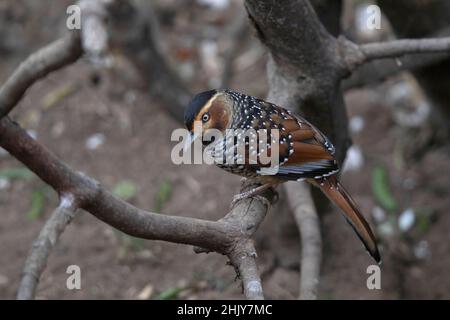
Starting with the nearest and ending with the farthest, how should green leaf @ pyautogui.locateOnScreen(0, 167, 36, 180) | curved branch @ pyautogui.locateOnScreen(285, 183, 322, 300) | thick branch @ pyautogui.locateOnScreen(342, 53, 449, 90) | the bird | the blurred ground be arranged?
the bird
curved branch @ pyautogui.locateOnScreen(285, 183, 322, 300)
the blurred ground
thick branch @ pyautogui.locateOnScreen(342, 53, 449, 90)
green leaf @ pyautogui.locateOnScreen(0, 167, 36, 180)

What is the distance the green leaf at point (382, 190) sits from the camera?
18.8 ft

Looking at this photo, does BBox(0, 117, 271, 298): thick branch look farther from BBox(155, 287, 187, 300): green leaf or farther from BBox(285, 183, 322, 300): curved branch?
BBox(155, 287, 187, 300): green leaf

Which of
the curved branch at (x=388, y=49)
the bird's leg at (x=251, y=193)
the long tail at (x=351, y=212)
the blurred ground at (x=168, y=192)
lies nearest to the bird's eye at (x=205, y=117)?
the bird's leg at (x=251, y=193)

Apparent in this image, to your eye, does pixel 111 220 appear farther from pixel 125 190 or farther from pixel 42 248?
pixel 125 190

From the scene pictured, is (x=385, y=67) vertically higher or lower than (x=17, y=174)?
higher

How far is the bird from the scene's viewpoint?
12.1 ft

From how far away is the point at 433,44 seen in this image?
13.4 feet

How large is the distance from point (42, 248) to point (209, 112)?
1294 millimetres

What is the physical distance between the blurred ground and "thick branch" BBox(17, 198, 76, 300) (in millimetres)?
1544

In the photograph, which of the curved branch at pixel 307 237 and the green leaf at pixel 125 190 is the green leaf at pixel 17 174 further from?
the curved branch at pixel 307 237

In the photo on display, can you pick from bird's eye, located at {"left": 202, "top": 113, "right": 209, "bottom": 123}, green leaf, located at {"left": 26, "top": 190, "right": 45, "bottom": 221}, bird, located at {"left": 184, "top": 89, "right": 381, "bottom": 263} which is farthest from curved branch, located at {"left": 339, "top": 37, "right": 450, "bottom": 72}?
green leaf, located at {"left": 26, "top": 190, "right": 45, "bottom": 221}

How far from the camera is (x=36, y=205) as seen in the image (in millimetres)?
5824

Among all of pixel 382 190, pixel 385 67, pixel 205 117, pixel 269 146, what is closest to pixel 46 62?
pixel 205 117

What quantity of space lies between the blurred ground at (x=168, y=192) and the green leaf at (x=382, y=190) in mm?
72
